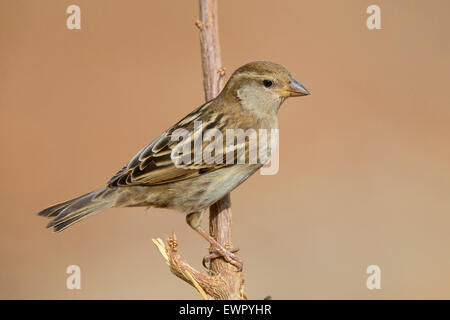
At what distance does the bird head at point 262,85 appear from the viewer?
347 centimetres

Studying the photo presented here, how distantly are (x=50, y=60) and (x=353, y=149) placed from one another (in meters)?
4.12

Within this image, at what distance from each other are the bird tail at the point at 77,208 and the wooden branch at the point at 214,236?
643mm

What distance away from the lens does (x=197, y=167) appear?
134 inches

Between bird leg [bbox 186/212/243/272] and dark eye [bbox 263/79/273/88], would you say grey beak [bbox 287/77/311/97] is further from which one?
bird leg [bbox 186/212/243/272]

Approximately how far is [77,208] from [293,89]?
1.47 metres

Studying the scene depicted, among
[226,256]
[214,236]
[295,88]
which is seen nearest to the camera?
[226,256]

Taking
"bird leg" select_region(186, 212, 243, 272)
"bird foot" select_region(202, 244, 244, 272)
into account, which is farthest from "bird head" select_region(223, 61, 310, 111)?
"bird foot" select_region(202, 244, 244, 272)

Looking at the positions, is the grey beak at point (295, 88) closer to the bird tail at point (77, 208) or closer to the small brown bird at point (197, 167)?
the small brown bird at point (197, 167)

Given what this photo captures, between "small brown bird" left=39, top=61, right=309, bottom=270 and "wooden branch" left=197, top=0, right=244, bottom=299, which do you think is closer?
"wooden branch" left=197, top=0, right=244, bottom=299

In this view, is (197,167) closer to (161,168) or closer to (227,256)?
(161,168)

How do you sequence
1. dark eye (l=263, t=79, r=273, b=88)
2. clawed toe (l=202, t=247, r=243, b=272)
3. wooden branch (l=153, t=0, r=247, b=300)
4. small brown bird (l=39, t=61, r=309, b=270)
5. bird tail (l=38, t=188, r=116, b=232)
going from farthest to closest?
1. dark eye (l=263, t=79, r=273, b=88)
2. small brown bird (l=39, t=61, r=309, b=270)
3. bird tail (l=38, t=188, r=116, b=232)
4. clawed toe (l=202, t=247, r=243, b=272)
5. wooden branch (l=153, t=0, r=247, b=300)

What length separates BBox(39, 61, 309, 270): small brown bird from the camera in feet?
11.1

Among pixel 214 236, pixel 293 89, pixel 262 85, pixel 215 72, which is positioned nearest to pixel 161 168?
pixel 214 236

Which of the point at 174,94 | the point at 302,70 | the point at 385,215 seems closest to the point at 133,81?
the point at 174,94
